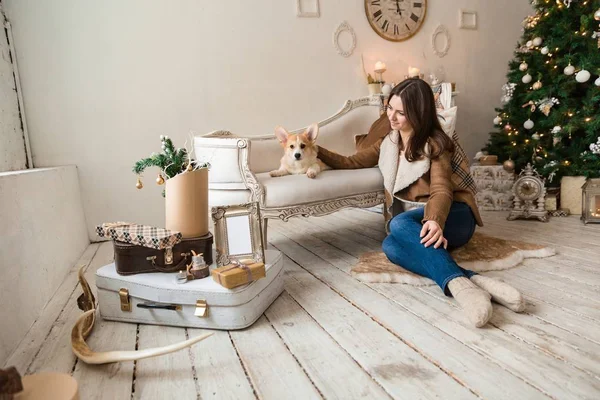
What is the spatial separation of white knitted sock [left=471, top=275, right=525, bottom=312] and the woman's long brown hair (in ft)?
2.19

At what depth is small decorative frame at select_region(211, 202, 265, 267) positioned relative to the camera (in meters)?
1.62

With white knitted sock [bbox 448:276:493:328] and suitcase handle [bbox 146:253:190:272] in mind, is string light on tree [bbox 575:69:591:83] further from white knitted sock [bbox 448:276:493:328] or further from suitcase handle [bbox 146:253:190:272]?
suitcase handle [bbox 146:253:190:272]

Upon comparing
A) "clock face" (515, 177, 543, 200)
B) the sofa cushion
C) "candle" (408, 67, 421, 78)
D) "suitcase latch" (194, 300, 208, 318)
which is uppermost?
"candle" (408, 67, 421, 78)

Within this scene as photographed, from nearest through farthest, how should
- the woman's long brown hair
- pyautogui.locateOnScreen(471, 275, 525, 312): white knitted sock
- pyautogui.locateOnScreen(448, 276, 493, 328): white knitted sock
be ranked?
1. pyautogui.locateOnScreen(448, 276, 493, 328): white knitted sock
2. pyautogui.locateOnScreen(471, 275, 525, 312): white knitted sock
3. the woman's long brown hair

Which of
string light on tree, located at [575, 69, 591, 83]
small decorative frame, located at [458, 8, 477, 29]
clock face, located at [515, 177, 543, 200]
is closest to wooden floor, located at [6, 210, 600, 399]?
clock face, located at [515, 177, 543, 200]

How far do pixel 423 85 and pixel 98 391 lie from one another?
5.81 ft

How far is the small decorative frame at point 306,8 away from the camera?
11.4ft

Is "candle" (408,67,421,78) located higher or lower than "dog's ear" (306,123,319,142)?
higher

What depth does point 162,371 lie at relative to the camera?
1.15 m

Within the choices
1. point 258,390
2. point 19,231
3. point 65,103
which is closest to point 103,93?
point 65,103

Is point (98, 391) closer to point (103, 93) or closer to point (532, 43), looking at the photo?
point (103, 93)

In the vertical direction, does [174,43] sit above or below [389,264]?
above

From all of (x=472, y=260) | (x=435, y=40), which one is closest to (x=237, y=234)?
(x=472, y=260)

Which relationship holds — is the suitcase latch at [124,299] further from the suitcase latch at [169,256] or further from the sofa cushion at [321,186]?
the sofa cushion at [321,186]
